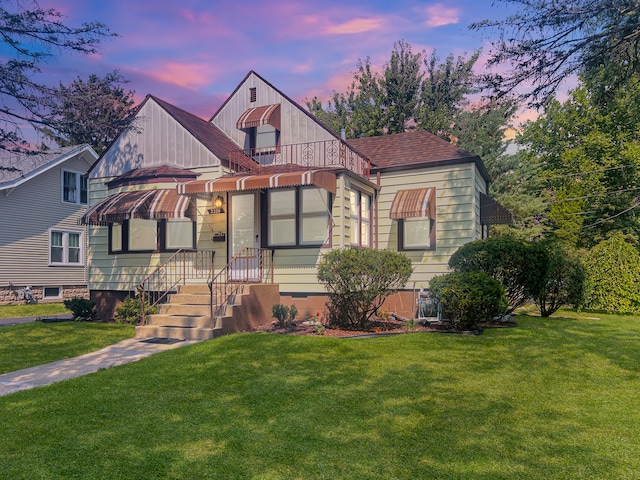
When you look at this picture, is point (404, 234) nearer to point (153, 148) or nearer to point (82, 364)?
point (153, 148)

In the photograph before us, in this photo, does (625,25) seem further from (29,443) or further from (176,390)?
(29,443)

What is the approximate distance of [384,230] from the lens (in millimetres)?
14258

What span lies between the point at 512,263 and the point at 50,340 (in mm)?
10631

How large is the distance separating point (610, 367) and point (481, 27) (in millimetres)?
6362

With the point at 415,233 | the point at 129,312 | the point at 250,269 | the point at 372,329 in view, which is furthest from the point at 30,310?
the point at 415,233

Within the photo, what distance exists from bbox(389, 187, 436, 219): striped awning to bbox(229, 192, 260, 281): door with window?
4.16 m

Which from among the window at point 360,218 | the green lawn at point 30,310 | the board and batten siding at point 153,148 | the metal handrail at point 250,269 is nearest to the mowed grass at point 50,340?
the metal handrail at point 250,269

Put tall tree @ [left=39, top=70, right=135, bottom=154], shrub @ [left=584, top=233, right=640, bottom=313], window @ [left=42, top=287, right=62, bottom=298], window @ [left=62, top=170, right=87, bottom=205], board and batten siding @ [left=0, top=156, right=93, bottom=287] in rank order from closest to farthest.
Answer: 1. tall tree @ [left=39, top=70, right=135, bottom=154]
2. shrub @ [left=584, top=233, right=640, bottom=313]
3. board and batten siding @ [left=0, top=156, right=93, bottom=287]
4. window @ [left=42, top=287, right=62, bottom=298]
5. window @ [left=62, top=170, right=87, bottom=205]

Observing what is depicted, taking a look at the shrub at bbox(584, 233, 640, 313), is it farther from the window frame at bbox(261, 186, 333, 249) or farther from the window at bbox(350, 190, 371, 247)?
the window frame at bbox(261, 186, 333, 249)

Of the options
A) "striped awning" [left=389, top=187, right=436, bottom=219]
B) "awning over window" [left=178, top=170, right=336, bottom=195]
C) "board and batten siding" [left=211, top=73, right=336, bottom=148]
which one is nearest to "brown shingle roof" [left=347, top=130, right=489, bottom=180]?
"striped awning" [left=389, top=187, right=436, bottom=219]

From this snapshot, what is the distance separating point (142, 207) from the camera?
12227mm

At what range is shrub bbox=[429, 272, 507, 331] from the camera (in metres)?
9.05

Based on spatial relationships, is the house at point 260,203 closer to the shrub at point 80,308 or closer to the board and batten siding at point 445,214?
the board and batten siding at point 445,214

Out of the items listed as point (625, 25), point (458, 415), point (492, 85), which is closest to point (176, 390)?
point (458, 415)
